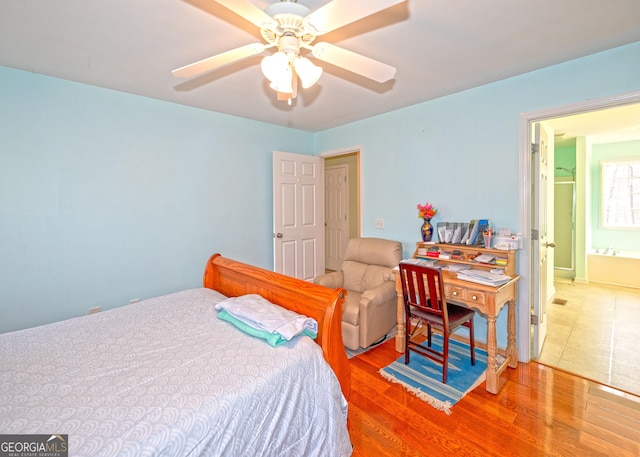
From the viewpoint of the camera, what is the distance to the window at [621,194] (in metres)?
4.78

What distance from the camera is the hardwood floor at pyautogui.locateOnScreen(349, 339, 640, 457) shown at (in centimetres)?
166

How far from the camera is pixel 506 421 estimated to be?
1.86 meters

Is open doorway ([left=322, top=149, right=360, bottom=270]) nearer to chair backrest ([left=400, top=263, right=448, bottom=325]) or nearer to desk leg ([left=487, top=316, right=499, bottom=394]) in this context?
chair backrest ([left=400, top=263, right=448, bottom=325])

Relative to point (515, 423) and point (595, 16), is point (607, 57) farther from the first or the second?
point (515, 423)

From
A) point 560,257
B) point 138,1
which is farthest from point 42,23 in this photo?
point 560,257

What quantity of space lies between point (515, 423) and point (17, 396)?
2538 millimetres

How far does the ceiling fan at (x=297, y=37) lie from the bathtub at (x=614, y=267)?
17.4 ft

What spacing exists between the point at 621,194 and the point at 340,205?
469 cm

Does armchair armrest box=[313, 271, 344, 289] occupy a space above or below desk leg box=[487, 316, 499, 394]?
above

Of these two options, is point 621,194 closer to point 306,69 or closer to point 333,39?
point 333,39

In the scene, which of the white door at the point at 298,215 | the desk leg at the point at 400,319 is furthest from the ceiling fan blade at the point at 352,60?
the white door at the point at 298,215

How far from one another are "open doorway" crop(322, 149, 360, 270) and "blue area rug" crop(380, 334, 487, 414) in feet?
10.4

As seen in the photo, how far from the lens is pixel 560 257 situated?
5.06 m

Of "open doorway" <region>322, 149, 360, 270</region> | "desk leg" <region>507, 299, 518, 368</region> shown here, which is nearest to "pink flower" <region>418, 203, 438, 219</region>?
"desk leg" <region>507, 299, 518, 368</region>
